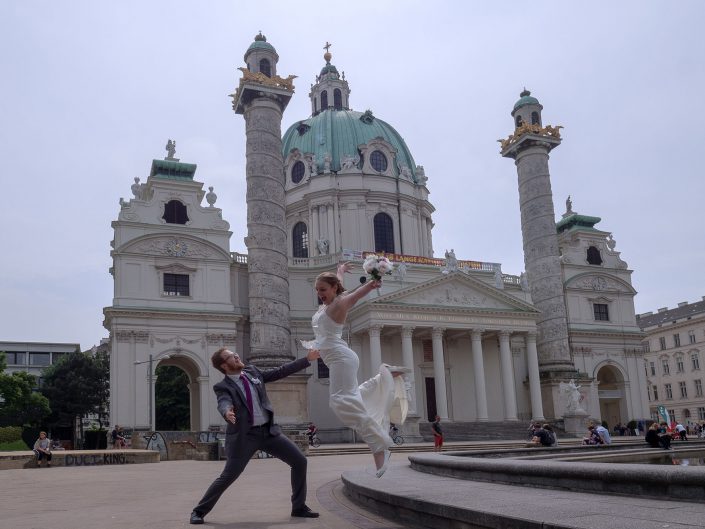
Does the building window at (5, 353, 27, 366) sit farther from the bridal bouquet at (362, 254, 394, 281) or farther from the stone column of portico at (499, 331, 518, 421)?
the bridal bouquet at (362, 254, 394, 281)

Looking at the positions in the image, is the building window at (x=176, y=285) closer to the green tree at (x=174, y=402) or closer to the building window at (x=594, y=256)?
the green tree at (x=174, y=402)

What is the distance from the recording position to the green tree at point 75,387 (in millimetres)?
64188

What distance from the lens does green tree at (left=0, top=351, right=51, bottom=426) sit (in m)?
49.4

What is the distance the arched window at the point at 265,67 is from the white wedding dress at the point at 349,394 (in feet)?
125

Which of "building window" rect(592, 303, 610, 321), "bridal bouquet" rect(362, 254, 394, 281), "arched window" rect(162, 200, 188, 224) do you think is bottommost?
"bridal bouquet" rect(362, 254, 394, 281)

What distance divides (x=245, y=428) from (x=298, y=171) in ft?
186

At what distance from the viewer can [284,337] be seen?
133 feet

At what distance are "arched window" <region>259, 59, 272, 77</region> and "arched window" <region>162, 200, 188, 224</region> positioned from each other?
10094mm

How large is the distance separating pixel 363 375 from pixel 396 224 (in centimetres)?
1673

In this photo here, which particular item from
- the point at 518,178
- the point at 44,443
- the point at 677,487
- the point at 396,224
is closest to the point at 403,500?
the point at 677,487

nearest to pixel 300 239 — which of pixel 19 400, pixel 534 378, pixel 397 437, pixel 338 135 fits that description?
pixel 338 135

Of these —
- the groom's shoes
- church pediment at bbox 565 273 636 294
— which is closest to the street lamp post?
church pediment at bbox 565 273 636 294

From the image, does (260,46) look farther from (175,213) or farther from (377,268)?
(377,268)

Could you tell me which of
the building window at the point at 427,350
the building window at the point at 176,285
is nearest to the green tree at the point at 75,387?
the building window at the point at 176,285
